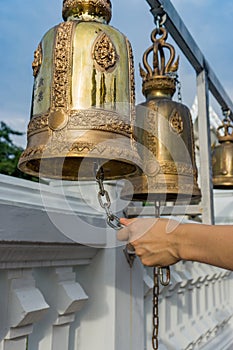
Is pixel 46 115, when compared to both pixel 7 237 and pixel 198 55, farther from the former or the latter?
A: pixel 198 55

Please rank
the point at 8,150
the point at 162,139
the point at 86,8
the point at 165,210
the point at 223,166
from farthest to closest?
1. the point at 8,150
2. the point at 223,166
3. the point at 165,210
4. the point at 162,139
5. the point at 86,8

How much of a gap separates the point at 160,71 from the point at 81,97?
0.55 metres

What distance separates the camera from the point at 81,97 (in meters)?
0.77

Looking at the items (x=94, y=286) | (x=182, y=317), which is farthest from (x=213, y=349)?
(x=94, y=286)

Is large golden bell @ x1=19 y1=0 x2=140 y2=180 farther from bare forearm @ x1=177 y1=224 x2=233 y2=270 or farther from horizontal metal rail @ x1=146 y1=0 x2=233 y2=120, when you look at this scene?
horizontal metal rail @ x1=146 y1=0 x2=233 y2=120

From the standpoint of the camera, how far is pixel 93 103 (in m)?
0.77

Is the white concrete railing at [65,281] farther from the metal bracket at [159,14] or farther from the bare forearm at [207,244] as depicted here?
the metal bracket at [159,14]

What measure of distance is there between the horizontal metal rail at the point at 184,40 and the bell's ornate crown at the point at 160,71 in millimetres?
115

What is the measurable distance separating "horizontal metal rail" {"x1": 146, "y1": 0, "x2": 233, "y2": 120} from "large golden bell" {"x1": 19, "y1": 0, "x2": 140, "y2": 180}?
52 cm

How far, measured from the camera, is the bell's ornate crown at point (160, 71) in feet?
4.09

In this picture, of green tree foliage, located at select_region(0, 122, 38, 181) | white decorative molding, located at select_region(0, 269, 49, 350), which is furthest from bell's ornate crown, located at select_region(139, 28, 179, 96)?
green tree foliage, located at select_region(0, 122, 38, 181)

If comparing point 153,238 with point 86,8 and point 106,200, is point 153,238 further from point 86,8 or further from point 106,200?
point 86,8

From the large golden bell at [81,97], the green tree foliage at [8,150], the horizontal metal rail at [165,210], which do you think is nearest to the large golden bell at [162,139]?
the horizontal metal rail at [165,210]

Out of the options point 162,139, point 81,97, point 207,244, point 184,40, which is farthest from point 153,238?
point 184,40
